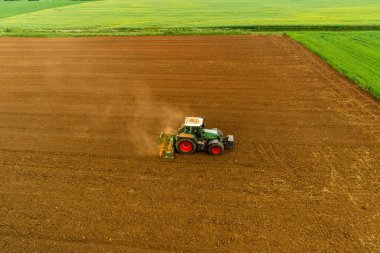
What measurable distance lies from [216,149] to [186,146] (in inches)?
52.9

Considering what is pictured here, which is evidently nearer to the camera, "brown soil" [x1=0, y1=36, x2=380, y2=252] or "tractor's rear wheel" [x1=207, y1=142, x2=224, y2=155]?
"brown soil" [x1=0, y1=36, x2=380, y2=252]

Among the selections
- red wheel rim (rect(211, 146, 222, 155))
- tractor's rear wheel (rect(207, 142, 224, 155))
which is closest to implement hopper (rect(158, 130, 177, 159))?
tractor's rear wheel (rect(207, 142, 224, 155))

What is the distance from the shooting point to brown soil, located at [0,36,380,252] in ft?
35.9

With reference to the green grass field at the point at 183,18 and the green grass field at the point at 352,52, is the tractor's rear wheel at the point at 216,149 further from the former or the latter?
the green grass field at the point at 183,18

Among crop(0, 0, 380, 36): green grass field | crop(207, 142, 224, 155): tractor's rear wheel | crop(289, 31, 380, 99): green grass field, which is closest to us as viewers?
crop(207, 142, 224, 155): tractor's rear wheel

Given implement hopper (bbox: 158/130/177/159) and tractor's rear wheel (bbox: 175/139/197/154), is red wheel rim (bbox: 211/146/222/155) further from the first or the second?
implement hopper (bbox: 158/130/177/159)

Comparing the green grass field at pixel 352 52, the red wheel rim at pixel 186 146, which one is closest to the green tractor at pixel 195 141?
the red wheel rim at pixel 186 146

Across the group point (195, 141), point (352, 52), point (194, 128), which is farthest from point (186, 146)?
point (352, 52)

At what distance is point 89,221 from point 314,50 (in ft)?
89.4

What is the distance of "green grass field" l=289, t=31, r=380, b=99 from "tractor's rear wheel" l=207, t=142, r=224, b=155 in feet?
40.0

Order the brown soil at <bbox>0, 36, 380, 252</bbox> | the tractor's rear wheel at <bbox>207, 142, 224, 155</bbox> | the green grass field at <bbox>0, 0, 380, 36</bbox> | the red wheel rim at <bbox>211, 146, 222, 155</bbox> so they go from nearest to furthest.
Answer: the brown soil at <bbox>0, 36, 380, 252</bbox> → the tractor's rear wheel at <bbox>207, 142, 224, 155</bbox> → the red wheel rim at <bbox>211, 146, 222, 155</bbox> → the green grass field at <bbox>0, 0, 380, 36</bbox>

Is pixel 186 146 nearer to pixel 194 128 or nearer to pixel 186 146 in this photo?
pixel 186 146

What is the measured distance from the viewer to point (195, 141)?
15.0 m

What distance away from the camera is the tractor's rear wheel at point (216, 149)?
14.9 metres
